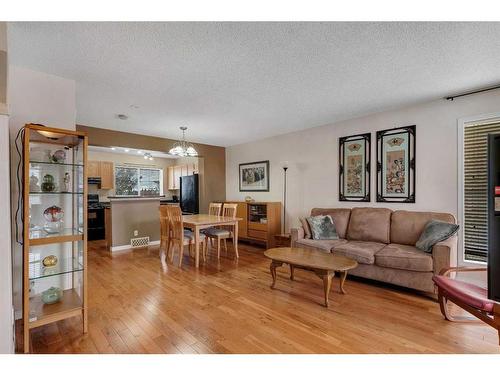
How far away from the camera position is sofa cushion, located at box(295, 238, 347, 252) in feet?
10.7

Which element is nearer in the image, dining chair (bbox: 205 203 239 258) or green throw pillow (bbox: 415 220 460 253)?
green throw pillow (bbox: 415 220 460 253)

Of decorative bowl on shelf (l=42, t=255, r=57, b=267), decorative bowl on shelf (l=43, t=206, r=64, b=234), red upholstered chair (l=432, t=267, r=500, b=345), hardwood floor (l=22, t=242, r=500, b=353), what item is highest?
decorative bowl on shelf (l=43, t=206, r=64, b=234)

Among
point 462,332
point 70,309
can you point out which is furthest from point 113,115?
point 462,332

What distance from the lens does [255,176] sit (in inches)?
222

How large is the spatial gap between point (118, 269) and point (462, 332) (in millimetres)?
3992

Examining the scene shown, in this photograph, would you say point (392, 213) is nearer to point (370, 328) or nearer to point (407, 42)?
point (370, 328)

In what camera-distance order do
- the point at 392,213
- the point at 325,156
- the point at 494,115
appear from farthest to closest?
the point at 325,156
the point at 392,213
the point at 494,115

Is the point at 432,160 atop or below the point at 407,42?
below

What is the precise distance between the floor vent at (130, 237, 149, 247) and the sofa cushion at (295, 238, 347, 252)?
10.6 ft

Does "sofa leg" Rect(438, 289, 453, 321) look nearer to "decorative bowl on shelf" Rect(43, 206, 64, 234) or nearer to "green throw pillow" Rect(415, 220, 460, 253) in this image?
"green throw pillow" Rect(415, 220, 460, 253)

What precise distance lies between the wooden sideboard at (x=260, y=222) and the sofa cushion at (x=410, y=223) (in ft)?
7.08

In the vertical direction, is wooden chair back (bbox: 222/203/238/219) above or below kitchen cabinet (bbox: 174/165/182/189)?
below

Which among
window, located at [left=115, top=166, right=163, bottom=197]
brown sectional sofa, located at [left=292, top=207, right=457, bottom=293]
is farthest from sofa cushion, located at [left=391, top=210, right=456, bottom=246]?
window, located at [left=115, top=166, right=163, bottom=197]

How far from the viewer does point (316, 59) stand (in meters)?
2.18
